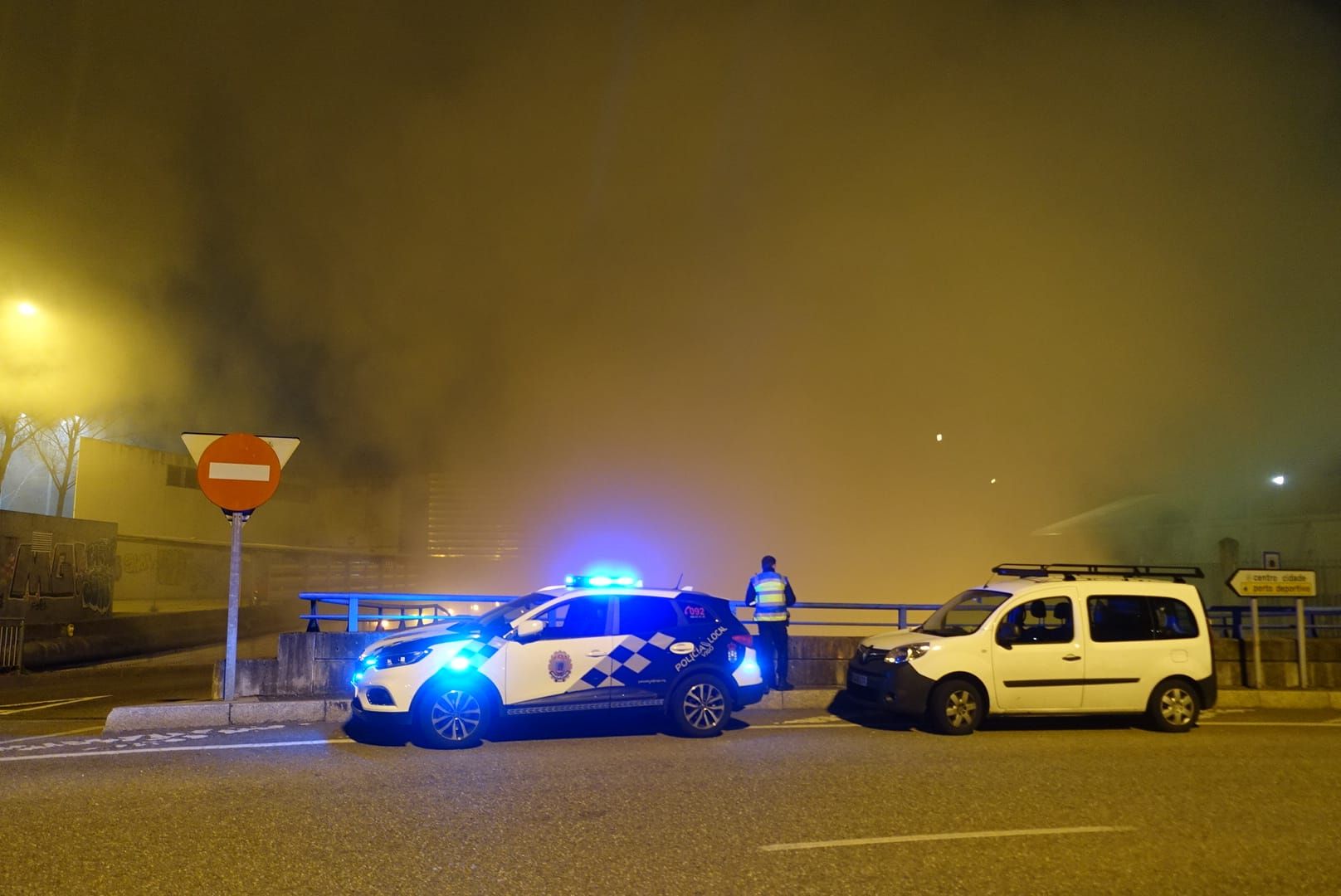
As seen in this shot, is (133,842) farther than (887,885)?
Yes

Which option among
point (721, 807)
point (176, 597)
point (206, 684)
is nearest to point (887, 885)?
point (721, 807)

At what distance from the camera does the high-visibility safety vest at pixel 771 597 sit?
8.59m

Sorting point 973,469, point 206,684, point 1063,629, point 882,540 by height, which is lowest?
point 206,684

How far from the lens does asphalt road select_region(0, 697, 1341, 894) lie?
3666 mm

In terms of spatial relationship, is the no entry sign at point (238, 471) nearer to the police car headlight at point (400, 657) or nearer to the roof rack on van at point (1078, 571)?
the police car headlight at point (400, 657)

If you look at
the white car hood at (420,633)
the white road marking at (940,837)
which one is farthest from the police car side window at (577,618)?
the white road marking at (940,837)

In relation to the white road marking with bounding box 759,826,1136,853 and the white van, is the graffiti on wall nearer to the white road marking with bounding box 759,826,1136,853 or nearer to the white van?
the white van

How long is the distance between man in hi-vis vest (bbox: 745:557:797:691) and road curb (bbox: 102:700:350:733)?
3.74 m

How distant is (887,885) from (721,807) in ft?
4.41

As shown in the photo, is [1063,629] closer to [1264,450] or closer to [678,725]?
[678,725]

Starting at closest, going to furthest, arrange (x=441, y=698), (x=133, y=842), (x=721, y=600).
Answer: (x=133, y=842) → (x=441, y=698) → (x=721, y=600)

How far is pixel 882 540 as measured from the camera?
22.8 meters

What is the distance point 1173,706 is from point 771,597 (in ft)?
11.3

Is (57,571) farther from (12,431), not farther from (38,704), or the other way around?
(12,431)
